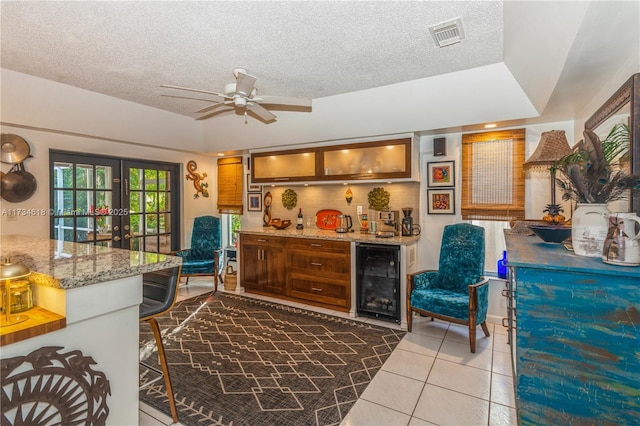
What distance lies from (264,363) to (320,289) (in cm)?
149

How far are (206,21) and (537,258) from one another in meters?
2.61

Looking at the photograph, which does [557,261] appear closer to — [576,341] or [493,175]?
[576,341]

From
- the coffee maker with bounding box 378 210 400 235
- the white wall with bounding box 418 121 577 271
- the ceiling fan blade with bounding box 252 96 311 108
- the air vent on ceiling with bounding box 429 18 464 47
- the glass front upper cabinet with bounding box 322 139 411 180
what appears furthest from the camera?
the coffee maker with bounding box 378 210 400 235

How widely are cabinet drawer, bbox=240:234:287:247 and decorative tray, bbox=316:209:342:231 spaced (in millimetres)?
745

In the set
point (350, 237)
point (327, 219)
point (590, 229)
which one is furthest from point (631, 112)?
point (327, 219)

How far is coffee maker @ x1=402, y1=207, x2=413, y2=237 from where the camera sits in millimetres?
4129

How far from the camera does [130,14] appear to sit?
7.27 feet

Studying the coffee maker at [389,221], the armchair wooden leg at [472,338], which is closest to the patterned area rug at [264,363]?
the armchair wooden leg at [472,338]

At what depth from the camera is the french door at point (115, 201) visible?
13.6 ft

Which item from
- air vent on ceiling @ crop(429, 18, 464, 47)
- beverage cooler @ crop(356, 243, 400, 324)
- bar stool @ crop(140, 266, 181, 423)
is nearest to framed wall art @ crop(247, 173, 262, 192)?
beverage cooler @ crop(356, 243, 400, 324)

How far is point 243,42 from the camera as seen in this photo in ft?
8.46

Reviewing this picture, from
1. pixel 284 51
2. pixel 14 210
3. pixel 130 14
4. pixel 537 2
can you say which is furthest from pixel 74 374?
pixel 14 210

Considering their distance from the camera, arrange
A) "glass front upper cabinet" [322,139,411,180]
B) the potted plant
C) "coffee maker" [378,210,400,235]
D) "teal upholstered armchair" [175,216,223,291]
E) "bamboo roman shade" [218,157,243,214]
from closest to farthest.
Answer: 1. the potted plant
2. "glass front upper cabinet" [322,139,411,180]
3. "coffee maker" [378,210,400,235]
4. "teal upholstered armchair" [175,216,223,291]
5. "bamboo roman shade" [218,157,243,214]

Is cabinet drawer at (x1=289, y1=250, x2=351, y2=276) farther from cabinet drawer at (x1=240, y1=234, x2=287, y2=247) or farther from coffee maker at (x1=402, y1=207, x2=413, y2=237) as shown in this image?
coffee maker at (x1=402, y1=207, x2=413, y2=237)
